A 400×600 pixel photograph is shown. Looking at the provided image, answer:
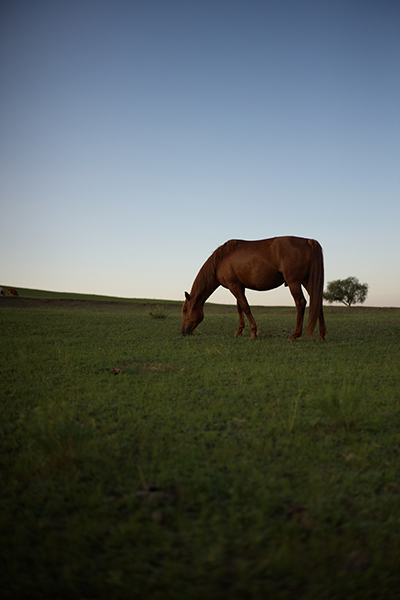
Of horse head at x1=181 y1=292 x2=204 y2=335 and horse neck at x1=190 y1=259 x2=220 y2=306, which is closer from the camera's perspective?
horse head at x1=181 y1=292 x2=204 y2=335

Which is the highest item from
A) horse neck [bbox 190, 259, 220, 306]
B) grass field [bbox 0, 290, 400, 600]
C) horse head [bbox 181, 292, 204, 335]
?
horse neck [bbox 190, 259, 220, 306]

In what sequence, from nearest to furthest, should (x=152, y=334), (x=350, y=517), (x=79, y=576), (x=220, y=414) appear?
(x=79, y=576), (x=350, y=517), (x=220, y=414), (x=152, y=334)

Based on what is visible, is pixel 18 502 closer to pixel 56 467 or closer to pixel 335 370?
pixel 56 467

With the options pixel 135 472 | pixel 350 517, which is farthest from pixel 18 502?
pixel 350 517

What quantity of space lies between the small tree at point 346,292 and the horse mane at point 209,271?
39.4 meters

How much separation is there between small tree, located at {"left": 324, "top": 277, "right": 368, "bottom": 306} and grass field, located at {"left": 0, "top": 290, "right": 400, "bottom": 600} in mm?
43761

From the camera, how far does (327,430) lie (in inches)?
125

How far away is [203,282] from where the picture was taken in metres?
9.99

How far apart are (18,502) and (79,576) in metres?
0.76

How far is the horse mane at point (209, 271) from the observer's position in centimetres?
988

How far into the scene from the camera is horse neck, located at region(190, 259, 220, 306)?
9969 mm

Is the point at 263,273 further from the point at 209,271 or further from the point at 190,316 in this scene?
the point at 190,316

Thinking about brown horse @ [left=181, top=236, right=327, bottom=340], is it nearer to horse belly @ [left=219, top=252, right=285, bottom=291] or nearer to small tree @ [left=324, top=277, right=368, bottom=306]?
horse belly @ [left=219, top=252, right=285, bottom=291]

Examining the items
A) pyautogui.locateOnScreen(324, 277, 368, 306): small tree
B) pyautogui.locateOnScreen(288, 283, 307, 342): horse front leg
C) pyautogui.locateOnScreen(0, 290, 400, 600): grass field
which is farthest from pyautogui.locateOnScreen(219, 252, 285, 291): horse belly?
pyautogui.locateOnScreen(324, 277, 368, 306): small tree
